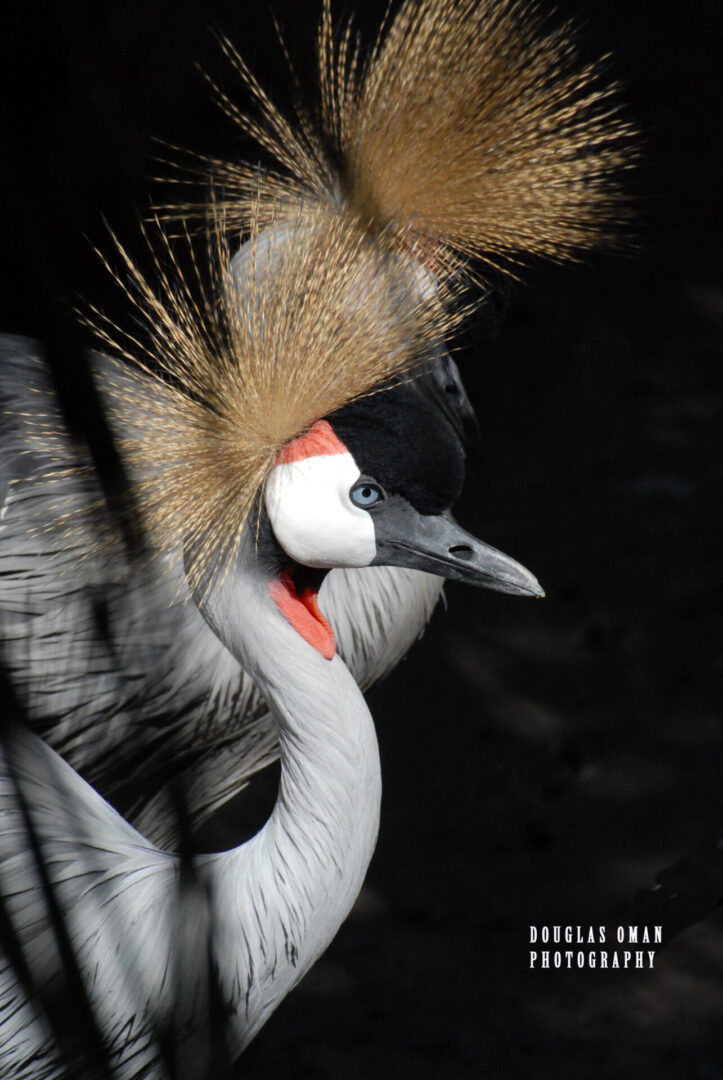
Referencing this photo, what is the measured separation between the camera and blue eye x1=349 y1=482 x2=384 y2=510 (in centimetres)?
90

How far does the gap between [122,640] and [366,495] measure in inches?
16.6

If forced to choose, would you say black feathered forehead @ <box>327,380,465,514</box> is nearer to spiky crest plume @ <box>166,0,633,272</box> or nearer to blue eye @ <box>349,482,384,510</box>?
blue eye @ <box>349,482,384,510</box>

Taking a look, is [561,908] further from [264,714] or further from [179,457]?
[179,457]

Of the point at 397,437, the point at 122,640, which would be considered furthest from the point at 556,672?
the point at 397,437

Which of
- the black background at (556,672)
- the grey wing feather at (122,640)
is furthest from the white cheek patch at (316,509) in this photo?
the black background at (556,672)

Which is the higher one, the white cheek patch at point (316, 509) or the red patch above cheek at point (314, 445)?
the red patch above cheek at point (314, 445)

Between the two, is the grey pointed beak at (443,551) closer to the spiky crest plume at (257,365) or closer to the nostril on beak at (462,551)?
the nostril on beak at (462,551)

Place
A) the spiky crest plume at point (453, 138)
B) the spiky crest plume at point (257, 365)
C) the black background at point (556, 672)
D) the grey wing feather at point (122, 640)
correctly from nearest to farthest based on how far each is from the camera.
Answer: the spiky crest plume at point (257, 365) → the spiky crest plume at point (453, 138) → the grey wing feather at point (122, 640) → the black background at point (556, 672)

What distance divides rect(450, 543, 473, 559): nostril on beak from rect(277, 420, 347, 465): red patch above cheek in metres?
0.14

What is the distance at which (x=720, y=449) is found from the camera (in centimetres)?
152

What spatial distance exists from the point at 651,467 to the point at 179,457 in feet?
2.80

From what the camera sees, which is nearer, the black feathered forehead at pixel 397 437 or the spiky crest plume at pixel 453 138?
the black feathered forehead at pixel 397 437

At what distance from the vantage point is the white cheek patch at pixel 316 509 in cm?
88

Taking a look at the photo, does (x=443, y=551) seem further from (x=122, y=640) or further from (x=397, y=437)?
(x=122, y=640)
